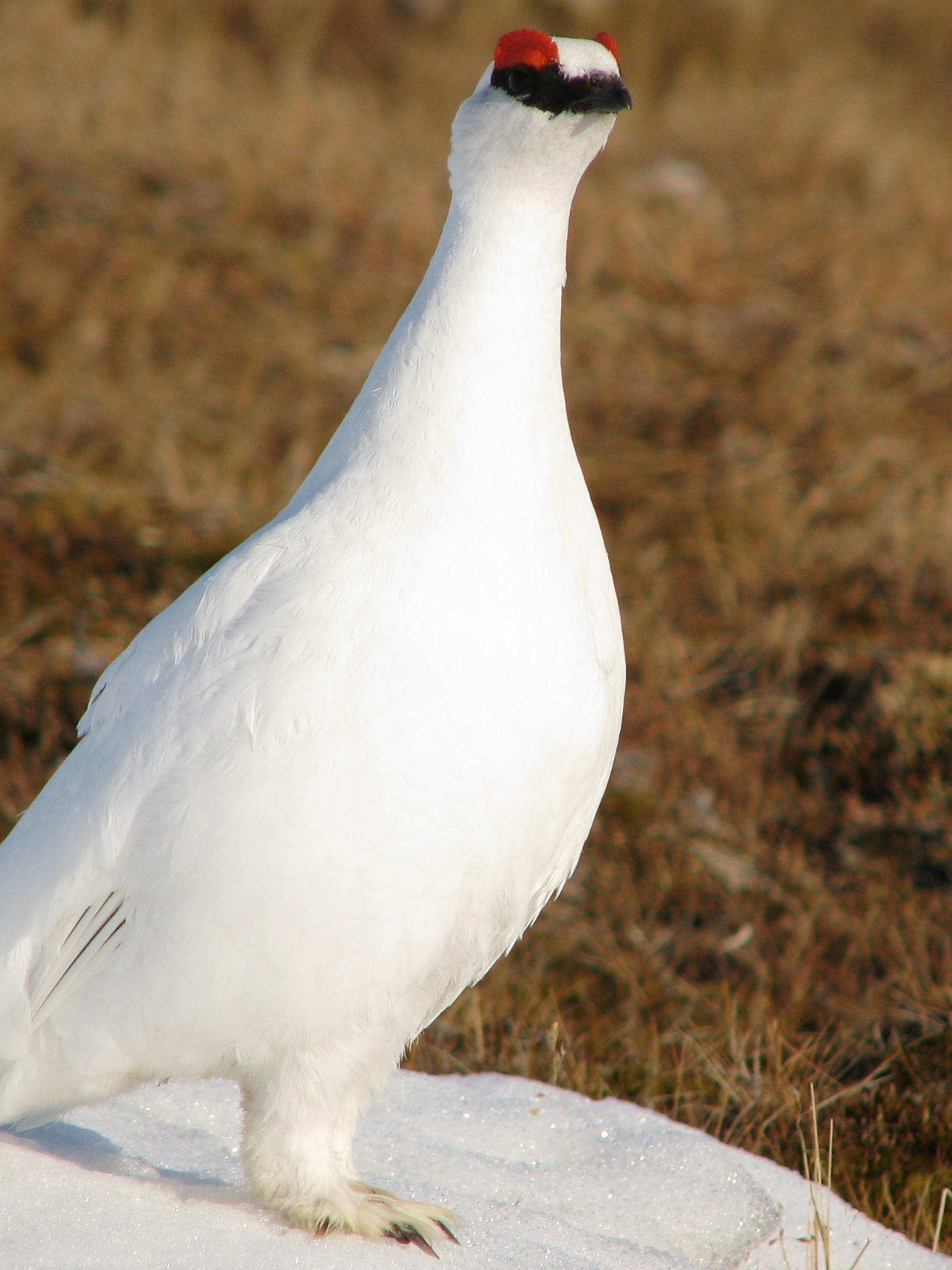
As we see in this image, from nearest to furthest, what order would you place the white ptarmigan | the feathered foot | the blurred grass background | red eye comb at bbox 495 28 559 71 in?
the white ptarmigan → red eye comb at bbox 495 28 559 71 → the feathered foot → the blurred grass background

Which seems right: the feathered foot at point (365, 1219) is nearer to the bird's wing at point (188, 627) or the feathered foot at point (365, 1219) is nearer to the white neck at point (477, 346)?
the bird's wing at point (188, 627)

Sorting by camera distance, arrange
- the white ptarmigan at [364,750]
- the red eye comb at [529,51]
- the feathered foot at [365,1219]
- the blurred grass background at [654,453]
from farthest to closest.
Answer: the blurred grass background at [654,453]
the feathered foot at [365,1219]
the red eye comb at [529,51]
the white ptarmigan at [364,750]

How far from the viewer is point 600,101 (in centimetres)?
205

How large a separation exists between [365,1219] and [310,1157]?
13cm

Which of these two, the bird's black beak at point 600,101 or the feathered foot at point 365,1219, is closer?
the bird's black beak at point 600,101

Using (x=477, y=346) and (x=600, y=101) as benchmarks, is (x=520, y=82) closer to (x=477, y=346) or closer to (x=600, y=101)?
(x=600, y=101)

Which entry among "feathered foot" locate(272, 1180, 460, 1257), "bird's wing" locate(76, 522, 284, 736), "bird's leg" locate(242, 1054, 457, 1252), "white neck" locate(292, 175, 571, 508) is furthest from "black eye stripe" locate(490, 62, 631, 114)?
"feathered foot" locate(272, 1180, 460, 1257)

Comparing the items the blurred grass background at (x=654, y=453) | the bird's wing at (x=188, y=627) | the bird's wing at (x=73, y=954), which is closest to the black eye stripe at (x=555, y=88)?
the bird's wing at (x=188, y=627)

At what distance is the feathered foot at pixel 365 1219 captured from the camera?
2.17 meters

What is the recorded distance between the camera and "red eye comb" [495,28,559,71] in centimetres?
205

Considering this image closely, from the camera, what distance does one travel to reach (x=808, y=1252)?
248 centimetres

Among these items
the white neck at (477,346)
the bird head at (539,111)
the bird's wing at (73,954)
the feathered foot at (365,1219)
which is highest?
the bird head at (539,111)

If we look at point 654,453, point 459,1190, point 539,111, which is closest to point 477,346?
point 539,111

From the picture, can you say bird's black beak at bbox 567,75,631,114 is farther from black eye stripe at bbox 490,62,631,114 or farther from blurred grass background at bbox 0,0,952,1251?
blurred grass background at bbox 0,0,952,1251
